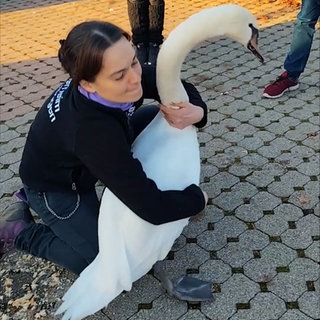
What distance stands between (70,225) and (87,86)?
2.21ft

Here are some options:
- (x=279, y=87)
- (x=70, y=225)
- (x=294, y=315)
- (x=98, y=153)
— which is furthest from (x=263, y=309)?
(x=279, y=87)

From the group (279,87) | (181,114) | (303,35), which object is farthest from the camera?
(279,87)

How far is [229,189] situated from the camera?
9.13 feet

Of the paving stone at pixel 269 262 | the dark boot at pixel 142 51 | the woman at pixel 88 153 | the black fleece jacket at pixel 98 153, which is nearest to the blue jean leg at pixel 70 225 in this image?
the woman at pixel 88 153

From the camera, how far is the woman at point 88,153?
5.40 ft

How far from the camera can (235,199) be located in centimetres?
270

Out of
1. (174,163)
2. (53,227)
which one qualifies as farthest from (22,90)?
(174,163)

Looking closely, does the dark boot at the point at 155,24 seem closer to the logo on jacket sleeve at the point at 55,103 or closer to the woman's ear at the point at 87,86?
the logo on jacket sleeve at the point at 55,103

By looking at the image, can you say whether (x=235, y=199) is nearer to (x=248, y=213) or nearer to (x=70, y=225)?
(x=248, y=213)

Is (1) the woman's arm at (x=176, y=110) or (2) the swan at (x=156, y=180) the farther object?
(1) the woman's arm at (x=176, y=110)

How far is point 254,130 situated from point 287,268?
49.3 inches

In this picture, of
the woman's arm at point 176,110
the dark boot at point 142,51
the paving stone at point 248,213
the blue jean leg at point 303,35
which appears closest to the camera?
the woman's arm at point 176,110

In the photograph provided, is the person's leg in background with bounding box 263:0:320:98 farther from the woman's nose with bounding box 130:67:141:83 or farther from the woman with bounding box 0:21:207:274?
the woman's nose with bounding box 130:67:141:83

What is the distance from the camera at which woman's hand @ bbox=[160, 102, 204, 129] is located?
2.05 m
